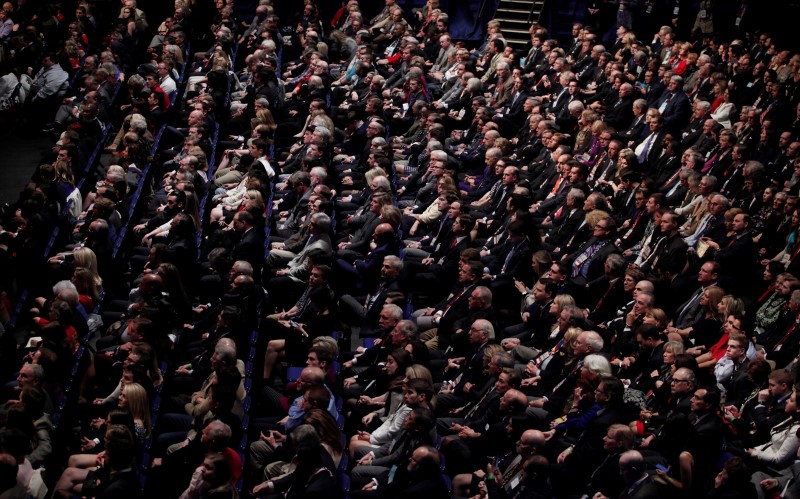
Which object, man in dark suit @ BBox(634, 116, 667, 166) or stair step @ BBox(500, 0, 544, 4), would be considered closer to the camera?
man in dark suit @ BBox(634, 116, 667, 166)

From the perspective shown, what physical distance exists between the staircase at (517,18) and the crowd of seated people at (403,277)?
315 centimetres

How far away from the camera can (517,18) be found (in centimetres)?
1881

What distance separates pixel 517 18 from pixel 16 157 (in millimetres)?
9501

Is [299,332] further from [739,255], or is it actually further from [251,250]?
[739,255]

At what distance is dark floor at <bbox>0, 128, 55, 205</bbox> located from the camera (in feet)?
41.9

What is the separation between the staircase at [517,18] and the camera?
60.9ft

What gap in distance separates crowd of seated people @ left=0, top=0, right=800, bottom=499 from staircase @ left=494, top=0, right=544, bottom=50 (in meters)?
3.15

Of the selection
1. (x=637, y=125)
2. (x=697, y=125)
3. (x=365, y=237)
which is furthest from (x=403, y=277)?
(x=637, y=125)

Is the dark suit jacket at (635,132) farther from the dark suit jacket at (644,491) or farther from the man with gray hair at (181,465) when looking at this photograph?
the man with gray hair at (181,465)

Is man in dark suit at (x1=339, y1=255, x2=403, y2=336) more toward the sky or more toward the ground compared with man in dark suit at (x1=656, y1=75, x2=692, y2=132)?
more toward the ground

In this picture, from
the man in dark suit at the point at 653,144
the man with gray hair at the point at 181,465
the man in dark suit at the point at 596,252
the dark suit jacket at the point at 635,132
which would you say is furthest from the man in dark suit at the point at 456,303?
the dark suit jacket at the point at 635,132

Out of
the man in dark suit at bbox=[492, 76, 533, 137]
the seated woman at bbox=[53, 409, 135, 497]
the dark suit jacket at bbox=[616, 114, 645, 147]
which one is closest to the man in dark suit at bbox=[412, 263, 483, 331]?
the seated woman at bbox=[53, 409, 135, 497]

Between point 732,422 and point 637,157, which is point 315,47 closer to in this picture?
point 637,157

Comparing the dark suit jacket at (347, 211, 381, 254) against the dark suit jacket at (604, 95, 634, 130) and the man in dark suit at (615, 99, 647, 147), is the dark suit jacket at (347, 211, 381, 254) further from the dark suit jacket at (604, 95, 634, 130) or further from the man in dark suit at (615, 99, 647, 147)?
the dark suit jacket at (604, 95, 634, 130)
